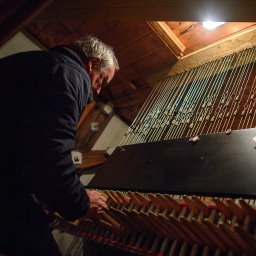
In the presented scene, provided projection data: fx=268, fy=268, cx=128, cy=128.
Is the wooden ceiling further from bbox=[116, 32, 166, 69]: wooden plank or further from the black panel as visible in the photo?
the black panel

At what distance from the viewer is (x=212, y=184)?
182 cm

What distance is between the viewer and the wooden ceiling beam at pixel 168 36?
359cm

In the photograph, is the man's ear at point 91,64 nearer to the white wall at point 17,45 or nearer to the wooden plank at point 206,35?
the wooden plank at point 206,35

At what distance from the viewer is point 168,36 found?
3.69 m

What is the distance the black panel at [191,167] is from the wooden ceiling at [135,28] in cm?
100

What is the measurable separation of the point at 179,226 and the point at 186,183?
1.47 feet

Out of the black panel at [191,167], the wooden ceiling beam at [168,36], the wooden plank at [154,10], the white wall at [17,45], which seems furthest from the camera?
the white wall at [17,45]

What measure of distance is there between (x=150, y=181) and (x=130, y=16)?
56.8 inches

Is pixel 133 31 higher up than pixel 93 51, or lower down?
higher up

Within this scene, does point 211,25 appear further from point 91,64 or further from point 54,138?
point 54,138

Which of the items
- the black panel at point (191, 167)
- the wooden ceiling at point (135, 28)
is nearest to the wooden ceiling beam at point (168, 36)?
the wooden ceiling at point (135, 28)

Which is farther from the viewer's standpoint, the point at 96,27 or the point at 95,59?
the point at 96,27

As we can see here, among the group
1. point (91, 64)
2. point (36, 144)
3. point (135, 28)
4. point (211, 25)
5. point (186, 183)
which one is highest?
point (211, 25)

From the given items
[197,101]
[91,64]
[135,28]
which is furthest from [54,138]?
[135,28]
